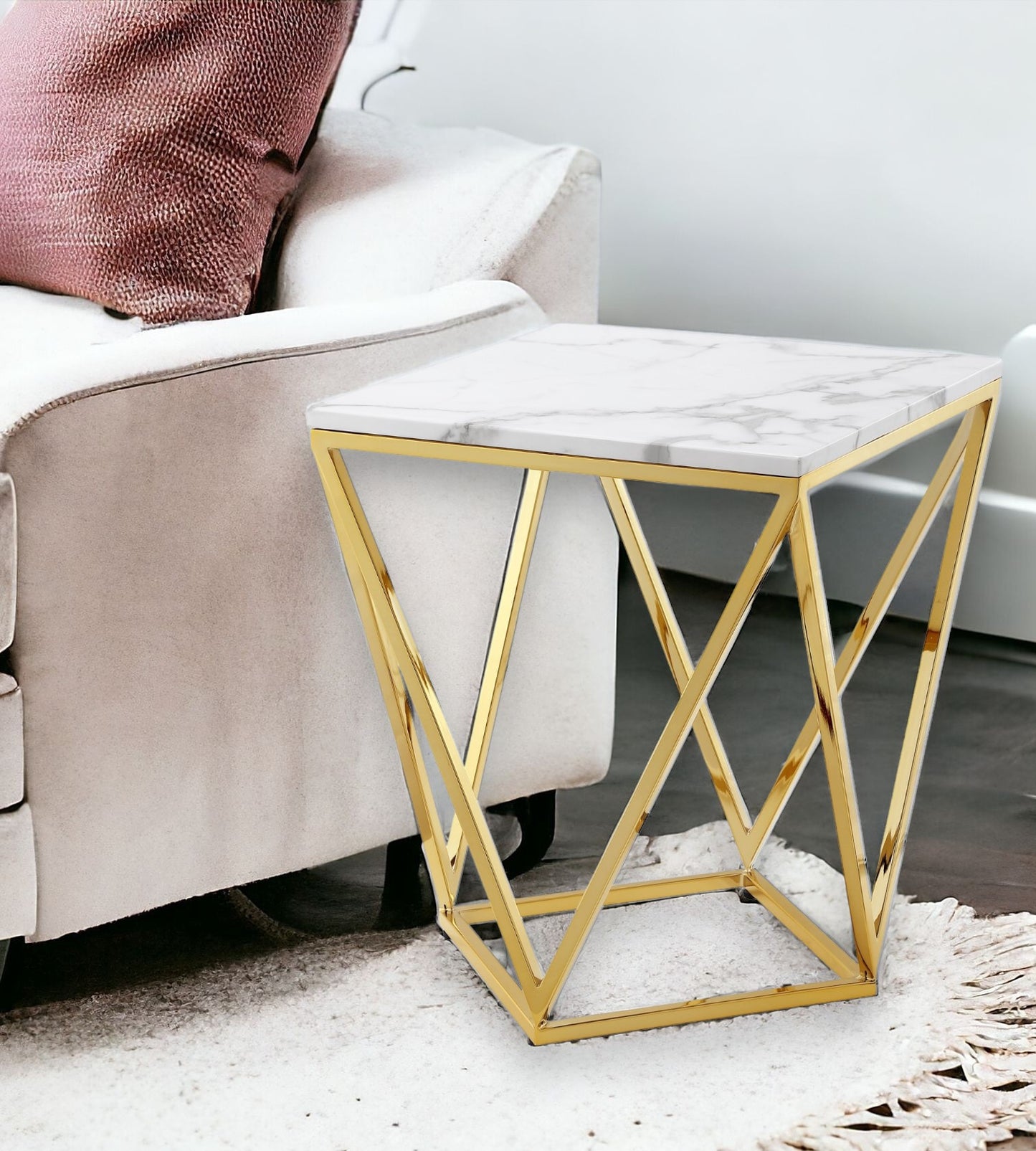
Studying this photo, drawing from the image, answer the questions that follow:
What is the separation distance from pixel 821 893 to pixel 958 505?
1.24ft

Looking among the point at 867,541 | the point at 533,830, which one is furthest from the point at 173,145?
the point at 867,541

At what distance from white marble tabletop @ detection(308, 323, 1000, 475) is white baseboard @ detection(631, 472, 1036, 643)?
73 cm

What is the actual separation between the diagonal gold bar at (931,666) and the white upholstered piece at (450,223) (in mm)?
362

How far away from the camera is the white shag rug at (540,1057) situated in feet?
2.86

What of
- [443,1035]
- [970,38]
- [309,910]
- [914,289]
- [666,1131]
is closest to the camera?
[666,1131]

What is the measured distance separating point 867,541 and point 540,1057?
99cm

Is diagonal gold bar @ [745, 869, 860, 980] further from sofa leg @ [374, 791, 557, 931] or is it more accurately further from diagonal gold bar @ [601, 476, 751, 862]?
sofa leg @ [374, 791, 557, 931]

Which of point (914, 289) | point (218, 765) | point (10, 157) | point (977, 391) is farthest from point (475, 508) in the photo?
point (914, 289)

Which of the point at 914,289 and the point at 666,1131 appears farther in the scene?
the point at 914,289

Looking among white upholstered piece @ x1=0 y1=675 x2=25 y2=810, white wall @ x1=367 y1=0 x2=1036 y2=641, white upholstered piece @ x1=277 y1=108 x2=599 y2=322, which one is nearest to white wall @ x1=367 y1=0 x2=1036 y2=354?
white wall @ x1=367 y1=0 x2=1036 y2=641

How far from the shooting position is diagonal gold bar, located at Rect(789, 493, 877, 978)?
2.64ft

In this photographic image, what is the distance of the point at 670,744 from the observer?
0.85m

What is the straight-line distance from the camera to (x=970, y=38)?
154cm

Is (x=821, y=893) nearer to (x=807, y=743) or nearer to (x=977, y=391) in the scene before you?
(x=807, y=743)
